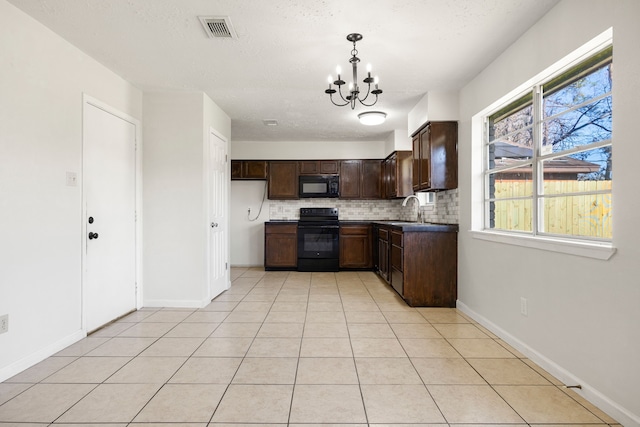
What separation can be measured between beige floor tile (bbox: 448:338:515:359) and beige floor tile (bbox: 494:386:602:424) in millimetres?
461

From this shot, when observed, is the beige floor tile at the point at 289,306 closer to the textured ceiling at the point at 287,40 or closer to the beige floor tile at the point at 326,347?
the beige floor tile at the point at 326,347

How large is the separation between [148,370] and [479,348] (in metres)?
2.40

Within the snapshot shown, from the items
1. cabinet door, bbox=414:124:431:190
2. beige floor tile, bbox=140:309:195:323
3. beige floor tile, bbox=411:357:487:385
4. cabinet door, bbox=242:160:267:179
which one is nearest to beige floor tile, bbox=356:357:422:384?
beige floor tile, bbox=411:357:487:385

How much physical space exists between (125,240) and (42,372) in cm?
148

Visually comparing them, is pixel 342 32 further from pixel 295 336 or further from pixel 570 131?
pixel 295 336

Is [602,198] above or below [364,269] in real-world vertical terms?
above

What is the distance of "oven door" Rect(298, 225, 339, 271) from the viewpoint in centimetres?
591

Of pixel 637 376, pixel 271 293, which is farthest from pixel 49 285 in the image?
pixel 637 376

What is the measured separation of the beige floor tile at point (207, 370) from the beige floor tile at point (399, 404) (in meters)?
0.88

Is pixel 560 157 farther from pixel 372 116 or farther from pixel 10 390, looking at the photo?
pixel 10 390

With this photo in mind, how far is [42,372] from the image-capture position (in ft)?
7.29

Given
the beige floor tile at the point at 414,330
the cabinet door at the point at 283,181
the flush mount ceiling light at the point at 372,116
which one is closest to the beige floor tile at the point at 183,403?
the beige floor tile at the point at 414,330

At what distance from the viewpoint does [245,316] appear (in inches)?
135

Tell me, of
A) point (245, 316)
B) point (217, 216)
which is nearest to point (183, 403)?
point (245, 316)
